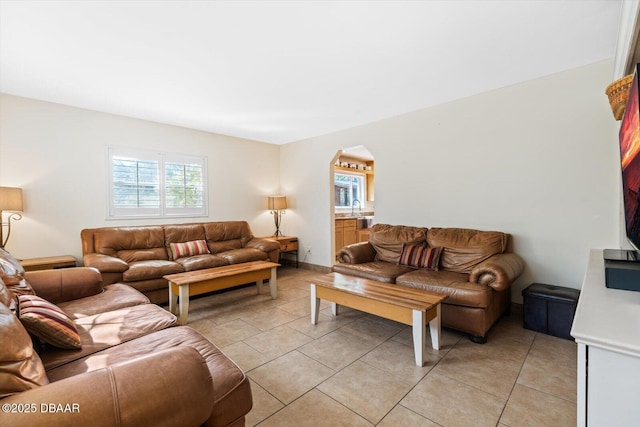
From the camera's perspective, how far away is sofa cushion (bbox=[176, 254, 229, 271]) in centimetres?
361

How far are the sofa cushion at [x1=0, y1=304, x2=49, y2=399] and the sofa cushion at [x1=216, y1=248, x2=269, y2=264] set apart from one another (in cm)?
292

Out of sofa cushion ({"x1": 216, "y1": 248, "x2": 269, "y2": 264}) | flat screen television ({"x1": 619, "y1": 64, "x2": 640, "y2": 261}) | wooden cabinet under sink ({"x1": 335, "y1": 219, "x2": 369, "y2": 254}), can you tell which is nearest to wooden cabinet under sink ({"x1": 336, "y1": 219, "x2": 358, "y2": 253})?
wooden cabinet under sink ({"x1": 335, "y1": 219, "x2": 369, "y2": 254})

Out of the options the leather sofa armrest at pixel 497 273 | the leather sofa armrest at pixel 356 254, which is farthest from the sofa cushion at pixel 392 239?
the leather sofa armrest at pixel 497 273

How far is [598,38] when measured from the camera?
2.22m

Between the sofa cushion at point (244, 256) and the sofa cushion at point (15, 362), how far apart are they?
2.92 meters

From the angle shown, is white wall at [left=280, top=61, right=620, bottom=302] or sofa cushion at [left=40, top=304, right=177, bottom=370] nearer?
sofa cushion at [left=40, top=304, right=177, bottom=370]

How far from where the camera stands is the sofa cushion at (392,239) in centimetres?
359

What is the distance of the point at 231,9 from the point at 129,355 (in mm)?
2152

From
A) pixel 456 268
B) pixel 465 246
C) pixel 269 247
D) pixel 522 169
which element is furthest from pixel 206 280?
pixel 522 169

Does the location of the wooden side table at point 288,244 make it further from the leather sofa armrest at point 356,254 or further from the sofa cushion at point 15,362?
the sofa cushion at point 15,362

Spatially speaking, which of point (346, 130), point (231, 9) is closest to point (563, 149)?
point (346, 130)

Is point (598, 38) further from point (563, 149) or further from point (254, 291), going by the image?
point (254, 291)

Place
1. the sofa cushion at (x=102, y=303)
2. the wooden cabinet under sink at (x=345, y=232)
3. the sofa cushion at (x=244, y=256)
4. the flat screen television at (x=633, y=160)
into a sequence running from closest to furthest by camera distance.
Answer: the flat screen television at (x=633, y=160), the sofa cushion at (x=102, y=303), the sofa cushion at (x=244, y=256), the wooden cabinet under sink at (x=345, y=232)

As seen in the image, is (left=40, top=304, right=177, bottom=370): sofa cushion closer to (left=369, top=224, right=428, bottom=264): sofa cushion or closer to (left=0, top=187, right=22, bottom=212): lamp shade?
(left=0, top=187, right=22, bottom=212): lamp shade
